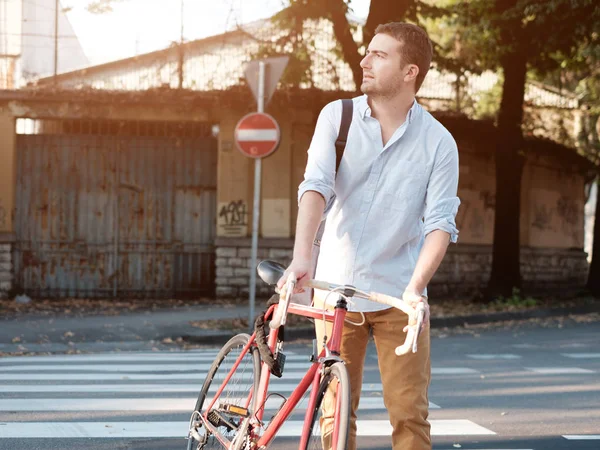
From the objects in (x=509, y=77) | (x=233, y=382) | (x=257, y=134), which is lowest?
(x=233, y=382)

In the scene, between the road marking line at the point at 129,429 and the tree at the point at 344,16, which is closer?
the road marking line at the point at 129,429

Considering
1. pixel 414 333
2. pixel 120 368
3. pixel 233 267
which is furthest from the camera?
pixel 233 267

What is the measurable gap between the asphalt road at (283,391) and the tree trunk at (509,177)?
567 cm

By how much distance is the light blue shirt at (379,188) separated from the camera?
12.6 feet

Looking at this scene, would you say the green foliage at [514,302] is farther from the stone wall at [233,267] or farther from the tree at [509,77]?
the stone wall at [233,267]

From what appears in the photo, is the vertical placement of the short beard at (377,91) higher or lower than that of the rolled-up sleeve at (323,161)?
higher

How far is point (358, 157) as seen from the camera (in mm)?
3855

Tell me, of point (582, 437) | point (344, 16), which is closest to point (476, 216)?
point (344, 16)

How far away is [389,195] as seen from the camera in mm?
3840

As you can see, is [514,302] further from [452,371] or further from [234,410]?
[234,410]

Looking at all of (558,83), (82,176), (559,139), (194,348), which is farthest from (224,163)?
(558,83)

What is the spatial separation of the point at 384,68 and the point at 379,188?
17.1 inches

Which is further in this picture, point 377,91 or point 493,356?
point 493,356

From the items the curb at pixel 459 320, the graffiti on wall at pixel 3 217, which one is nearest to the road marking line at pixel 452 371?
the curb at pixel 459 320
